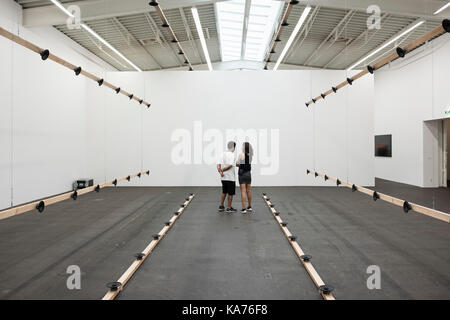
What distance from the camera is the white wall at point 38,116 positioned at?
20.7 ft

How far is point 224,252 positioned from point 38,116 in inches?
254

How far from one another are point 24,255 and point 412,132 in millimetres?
11204

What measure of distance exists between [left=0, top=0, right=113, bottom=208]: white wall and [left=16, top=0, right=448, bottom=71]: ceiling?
0.63m

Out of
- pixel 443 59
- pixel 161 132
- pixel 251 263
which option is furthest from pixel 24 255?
pixel 443 59

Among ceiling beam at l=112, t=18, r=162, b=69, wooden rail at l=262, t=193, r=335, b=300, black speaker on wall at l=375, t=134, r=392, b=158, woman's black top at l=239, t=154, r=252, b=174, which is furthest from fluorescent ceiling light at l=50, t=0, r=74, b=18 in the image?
black speaker on wall at l=375, t=134, r=392, b=158

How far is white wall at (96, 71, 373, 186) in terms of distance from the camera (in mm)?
9836

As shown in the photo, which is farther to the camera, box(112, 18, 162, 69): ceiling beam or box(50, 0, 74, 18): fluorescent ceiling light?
box(112, 18, 162, 69): ceiling beam

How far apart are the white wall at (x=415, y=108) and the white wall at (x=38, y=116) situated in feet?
36.5

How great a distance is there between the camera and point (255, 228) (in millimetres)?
4680

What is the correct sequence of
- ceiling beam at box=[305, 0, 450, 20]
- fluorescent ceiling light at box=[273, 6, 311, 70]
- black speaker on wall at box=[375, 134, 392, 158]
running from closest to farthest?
ceiling beam at box=[305, 0, 450, 20], fluorescent ceiling light at box=[273, 6, 311, 70], black speaker on wall at box=[375, 134, 392, 158]

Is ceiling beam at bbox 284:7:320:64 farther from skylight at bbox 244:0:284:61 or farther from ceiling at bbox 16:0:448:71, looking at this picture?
skylight at bbox 244:0:284:61

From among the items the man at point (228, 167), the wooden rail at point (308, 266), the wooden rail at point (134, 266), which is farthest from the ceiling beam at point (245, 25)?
the wooden rail at point (134, 266)

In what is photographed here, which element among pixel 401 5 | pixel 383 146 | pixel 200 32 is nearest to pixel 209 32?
pixel 200 32
